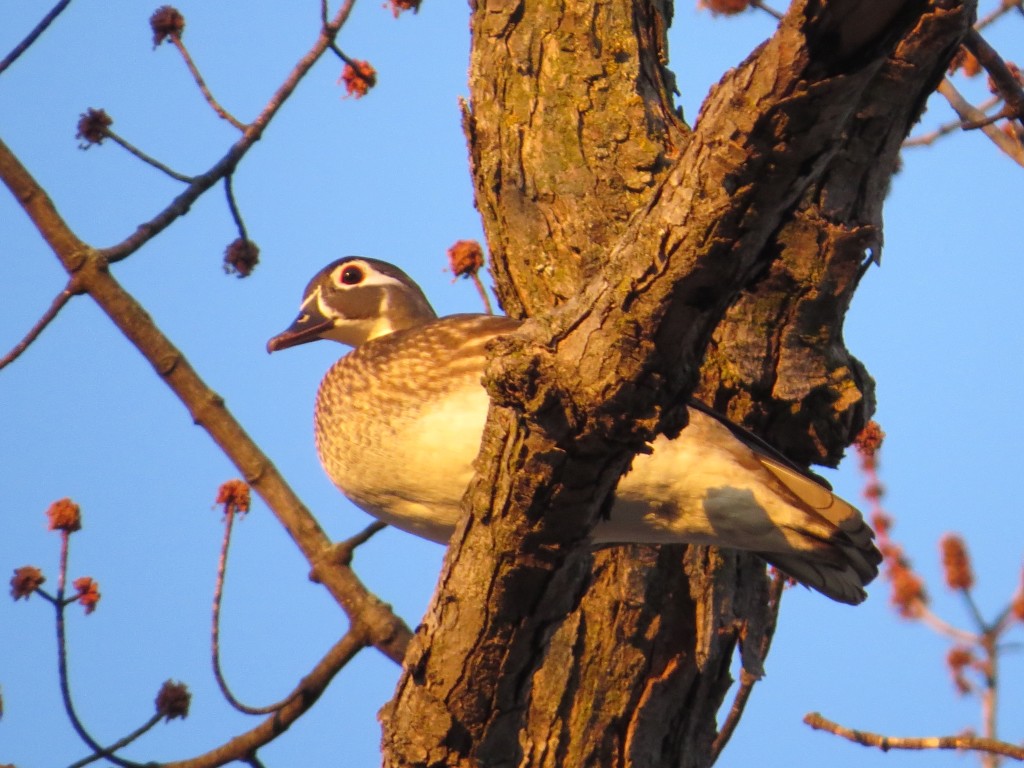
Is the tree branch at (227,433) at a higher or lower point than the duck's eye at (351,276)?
lower

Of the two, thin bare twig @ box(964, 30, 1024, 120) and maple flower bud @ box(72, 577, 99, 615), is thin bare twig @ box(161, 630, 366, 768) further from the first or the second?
thin bare twig @ box(964, 30, 1024, 120)

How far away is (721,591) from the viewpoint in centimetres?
406

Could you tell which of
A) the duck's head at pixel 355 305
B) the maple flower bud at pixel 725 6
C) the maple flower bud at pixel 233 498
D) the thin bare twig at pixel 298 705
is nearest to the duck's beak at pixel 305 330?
the duck's head at pixel 355 305

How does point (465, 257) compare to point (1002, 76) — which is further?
point (465, 257)

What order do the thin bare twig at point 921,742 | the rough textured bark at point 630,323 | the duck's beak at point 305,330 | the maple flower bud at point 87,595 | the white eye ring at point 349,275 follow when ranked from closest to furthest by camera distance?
the rough textured bark at point 630,323, the thin bare twig at point 921,742, the maple flower bud at point 87,595, the duck's beak at point 305,330, the white eye ring at point 349,275

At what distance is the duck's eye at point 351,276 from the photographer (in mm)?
5295

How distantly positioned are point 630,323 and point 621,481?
1079mm

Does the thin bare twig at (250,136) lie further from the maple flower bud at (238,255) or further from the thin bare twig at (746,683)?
the thin bare twig at (746,683)

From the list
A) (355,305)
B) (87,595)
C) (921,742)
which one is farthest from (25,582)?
(921,742)

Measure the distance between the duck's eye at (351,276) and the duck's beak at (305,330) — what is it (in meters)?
0.16

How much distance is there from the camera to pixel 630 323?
8.94ft

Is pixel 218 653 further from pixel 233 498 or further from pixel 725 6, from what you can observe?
pixel 725 6

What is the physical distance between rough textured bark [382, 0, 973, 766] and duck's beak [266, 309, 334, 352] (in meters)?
0.85

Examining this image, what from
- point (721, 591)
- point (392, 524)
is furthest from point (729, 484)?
point (392, 524)
